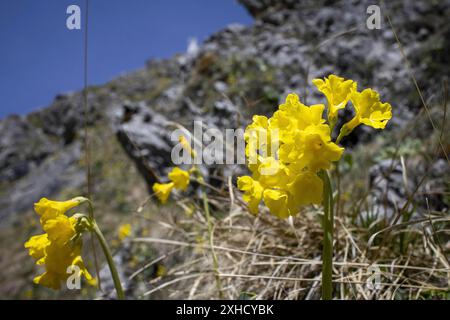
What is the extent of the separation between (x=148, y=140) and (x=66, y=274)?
469cm

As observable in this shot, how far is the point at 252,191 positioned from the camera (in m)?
0.94

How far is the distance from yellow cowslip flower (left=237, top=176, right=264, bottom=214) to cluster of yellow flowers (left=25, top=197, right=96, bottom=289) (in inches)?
23.7

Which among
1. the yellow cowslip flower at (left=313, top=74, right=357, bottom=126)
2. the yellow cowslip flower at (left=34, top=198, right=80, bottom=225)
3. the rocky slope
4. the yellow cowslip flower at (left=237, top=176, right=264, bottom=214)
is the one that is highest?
the rocky slope

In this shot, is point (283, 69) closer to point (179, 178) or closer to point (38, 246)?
point (179, 178)

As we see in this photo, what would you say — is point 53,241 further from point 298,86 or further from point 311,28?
point 311,28

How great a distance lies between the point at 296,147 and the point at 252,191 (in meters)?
0.20

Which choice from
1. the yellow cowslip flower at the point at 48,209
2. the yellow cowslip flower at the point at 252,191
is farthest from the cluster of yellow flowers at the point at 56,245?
the yellow cowslip flower at the point at 252,191

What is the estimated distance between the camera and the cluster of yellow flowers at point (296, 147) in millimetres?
807

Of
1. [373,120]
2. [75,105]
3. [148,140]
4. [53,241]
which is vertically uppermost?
[75,105]

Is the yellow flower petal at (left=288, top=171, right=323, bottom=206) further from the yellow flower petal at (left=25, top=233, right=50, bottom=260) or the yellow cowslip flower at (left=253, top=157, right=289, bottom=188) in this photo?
the yellow flower petal at (left=25, top=233, right=50, bottom=260)

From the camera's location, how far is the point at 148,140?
5.65 meters

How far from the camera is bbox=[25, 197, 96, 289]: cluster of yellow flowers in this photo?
3.46 feet

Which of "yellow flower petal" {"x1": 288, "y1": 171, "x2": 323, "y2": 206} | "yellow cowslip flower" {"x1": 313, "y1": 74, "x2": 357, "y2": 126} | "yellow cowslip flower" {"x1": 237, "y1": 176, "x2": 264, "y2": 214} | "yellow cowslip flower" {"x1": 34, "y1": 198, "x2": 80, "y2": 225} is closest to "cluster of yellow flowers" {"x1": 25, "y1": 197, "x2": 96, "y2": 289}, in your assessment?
"yellow cowslip flower" {"x1": 34, "y1": 198, "x2": 80, "y2": 225}
